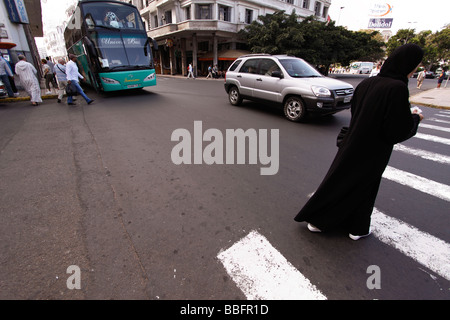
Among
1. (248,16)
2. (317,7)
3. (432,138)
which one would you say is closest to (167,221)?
(432,138)

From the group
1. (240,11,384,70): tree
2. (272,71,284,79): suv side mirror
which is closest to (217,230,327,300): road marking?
(272,71,284,79): suv side mirror

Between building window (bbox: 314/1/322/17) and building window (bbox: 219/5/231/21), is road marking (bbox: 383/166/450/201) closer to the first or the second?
building window (bbox: 219/5/231/21)

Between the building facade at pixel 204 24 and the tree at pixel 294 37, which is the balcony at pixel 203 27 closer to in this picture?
the building facade at pixel 204 24

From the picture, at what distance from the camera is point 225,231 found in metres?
2.48

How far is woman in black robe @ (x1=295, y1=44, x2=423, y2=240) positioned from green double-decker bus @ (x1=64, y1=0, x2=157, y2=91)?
35.9 feet

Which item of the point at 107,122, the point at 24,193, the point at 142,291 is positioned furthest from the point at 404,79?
the point at 107,122

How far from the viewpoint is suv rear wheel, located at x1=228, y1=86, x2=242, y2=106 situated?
900 centimetres

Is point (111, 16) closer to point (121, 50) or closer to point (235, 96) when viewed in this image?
point (121, 50)

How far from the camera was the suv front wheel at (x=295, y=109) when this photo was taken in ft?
21.5

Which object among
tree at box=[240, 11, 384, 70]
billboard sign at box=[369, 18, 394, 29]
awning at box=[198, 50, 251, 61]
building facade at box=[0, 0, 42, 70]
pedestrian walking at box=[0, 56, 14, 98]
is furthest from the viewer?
billboard sign at box=[369, 18, 394, 29]

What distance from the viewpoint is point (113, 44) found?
10242 millimetres

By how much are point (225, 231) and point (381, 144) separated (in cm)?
179

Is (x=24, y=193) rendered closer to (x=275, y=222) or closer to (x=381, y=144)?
(x=275, y=222)

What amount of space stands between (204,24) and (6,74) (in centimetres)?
2254
